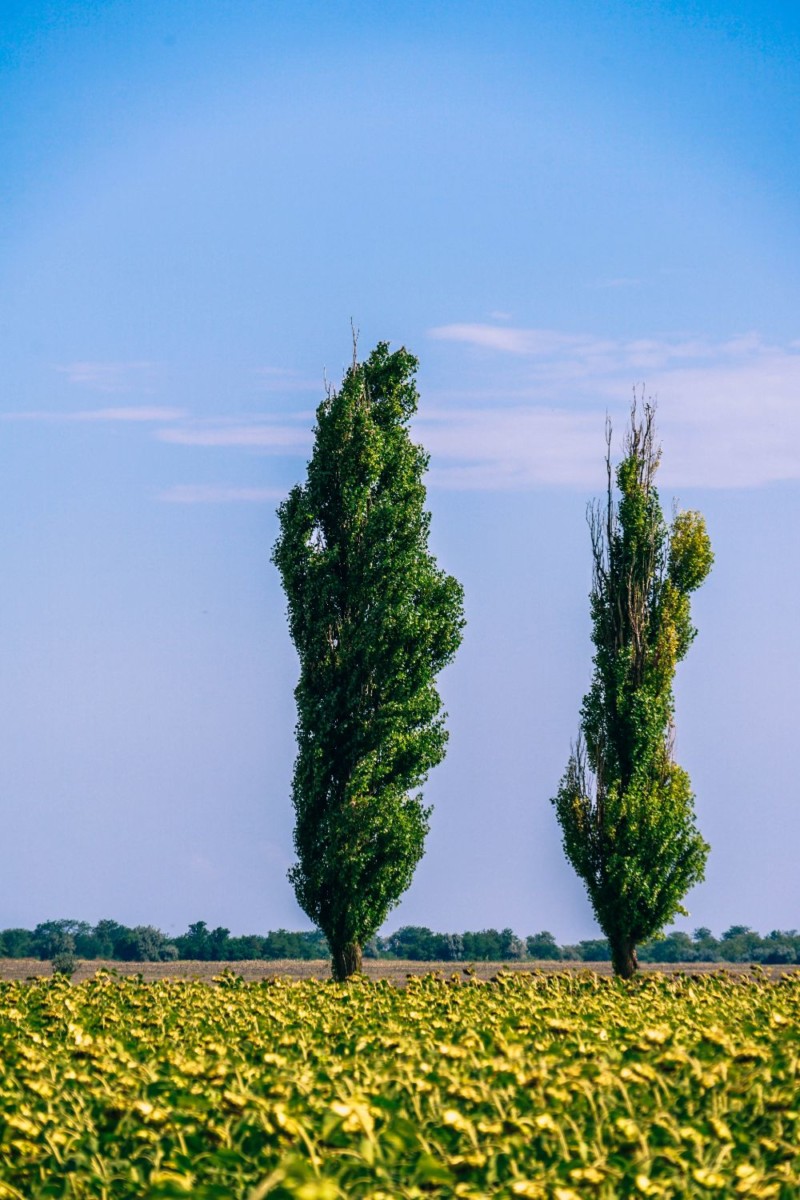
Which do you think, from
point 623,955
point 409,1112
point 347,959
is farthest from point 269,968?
point 409,1112

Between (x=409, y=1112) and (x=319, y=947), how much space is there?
31.2 meters

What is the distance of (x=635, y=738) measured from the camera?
66.4 feet

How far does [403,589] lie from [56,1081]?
13.2 meters

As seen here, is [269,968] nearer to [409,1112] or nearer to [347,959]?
[347,959]

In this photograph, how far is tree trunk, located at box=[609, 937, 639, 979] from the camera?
785 inches

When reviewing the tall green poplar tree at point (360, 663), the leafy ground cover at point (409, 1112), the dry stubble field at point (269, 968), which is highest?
the tall green poplar tree at point (360, 663)

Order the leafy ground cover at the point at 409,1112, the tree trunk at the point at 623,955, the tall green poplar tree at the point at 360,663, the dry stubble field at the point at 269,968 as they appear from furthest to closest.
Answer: the dry stubble field at the point at 269,968 → the tree trunk at the point at 623,955 → the tall green poplar tree at the point at 360,663 → the leafy ground cover at the point at 409,1112

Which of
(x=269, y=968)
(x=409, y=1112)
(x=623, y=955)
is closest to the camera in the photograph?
(x=409, y=1112)

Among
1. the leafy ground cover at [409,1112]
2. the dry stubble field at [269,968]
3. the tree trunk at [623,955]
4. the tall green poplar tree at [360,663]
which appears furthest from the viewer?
the dry stubble field at [269,968]

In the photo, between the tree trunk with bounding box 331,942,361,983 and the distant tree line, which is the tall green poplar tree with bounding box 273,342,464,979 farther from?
the distant tree line

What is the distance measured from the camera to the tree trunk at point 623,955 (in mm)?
19938

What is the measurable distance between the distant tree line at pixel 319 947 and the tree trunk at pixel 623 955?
1217 cm

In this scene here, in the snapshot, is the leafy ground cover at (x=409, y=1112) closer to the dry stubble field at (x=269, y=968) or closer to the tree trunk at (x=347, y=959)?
the tree trunk at (x=347, y=959)

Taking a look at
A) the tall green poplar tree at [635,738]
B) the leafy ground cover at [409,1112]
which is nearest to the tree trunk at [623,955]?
the tall green poplar tree at [635,738]
